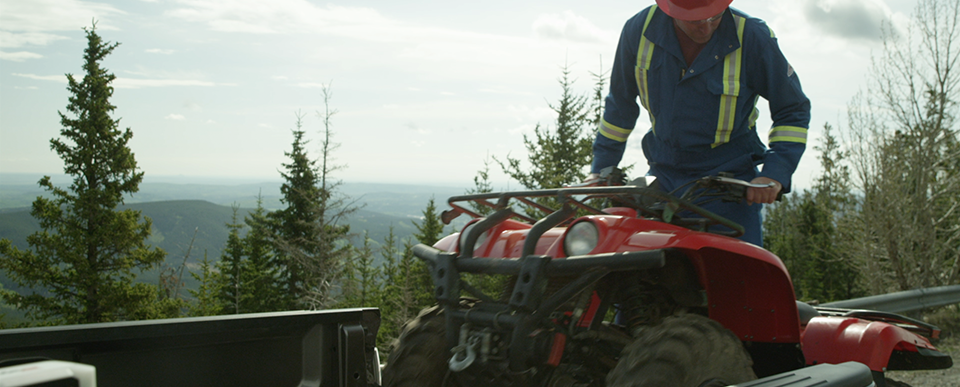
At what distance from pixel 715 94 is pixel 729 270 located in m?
1.00

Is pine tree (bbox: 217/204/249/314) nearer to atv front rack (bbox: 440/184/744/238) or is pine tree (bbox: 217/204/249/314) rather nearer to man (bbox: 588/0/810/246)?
man (bbox: 588/0/810/246)

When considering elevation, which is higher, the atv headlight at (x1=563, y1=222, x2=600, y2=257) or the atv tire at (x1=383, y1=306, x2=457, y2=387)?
the atv headlight at (x1=563, y1=222, x2=600, y2=257)

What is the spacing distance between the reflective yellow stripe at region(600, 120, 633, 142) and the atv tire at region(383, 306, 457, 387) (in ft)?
5.43

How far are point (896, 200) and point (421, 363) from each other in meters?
18.4

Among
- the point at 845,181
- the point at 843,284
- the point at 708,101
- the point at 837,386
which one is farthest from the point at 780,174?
the point at 843,284


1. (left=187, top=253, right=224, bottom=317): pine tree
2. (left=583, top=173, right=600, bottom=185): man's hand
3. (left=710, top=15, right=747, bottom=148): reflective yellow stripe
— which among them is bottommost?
(left=187, top=253, right=224, bottom=317): pine tree

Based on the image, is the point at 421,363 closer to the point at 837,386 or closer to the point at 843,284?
the point at 837,386

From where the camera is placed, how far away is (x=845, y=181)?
20359 millimetres

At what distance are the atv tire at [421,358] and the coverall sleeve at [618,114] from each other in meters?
1.51

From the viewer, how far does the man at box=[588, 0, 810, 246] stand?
131 inches

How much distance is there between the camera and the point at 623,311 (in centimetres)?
287

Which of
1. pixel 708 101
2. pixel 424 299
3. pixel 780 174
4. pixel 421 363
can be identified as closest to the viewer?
pixel 421 363

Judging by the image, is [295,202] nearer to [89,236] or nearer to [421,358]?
[89,236]

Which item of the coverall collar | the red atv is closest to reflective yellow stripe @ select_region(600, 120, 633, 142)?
the coverall collar
